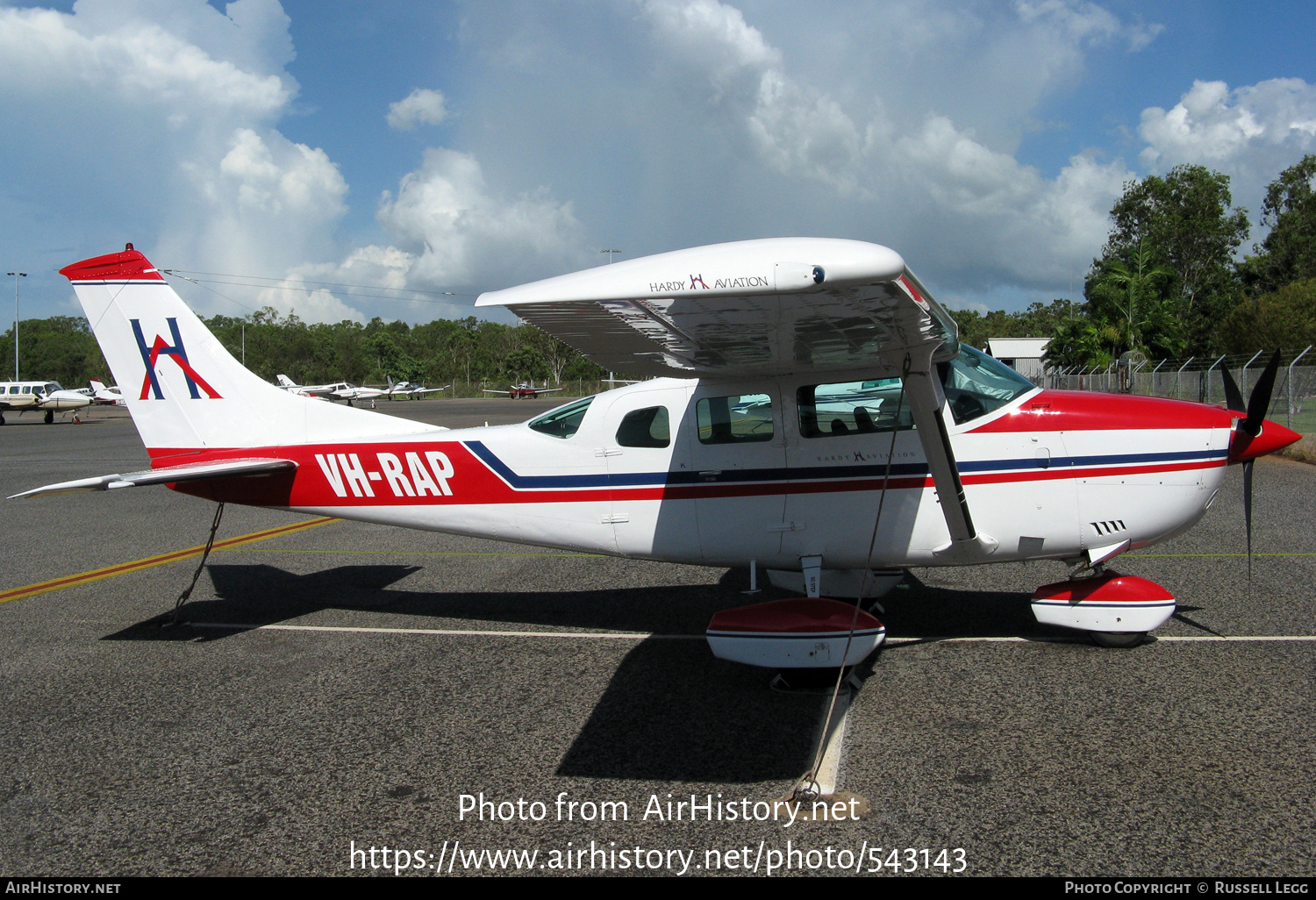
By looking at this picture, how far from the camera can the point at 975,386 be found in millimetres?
5465

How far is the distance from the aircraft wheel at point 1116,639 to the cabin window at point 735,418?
8.49 feet

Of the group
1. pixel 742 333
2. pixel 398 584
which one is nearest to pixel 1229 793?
pixel 742 333

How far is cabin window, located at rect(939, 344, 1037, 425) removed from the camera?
541 centimetres

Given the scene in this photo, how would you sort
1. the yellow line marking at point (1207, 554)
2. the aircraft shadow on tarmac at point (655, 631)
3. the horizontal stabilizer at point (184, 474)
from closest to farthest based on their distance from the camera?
1. the aircraft shadow on tarmac at point (655, 631)
2. the horizontal stabilizer at point (184, 474)
3. the yellow line marking at point (1207, 554)

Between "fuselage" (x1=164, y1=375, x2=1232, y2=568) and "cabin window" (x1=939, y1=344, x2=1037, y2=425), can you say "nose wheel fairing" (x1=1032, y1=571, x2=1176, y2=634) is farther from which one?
"cabin window" (x1=939, y1=344, x2=1037, y2=425)

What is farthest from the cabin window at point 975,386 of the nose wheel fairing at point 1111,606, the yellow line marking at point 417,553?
the yellow line marking at point 417,553

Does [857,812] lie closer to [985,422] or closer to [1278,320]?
[985,422]

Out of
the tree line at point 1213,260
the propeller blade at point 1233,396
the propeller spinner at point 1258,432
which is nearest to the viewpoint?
the propeller spinner at point 1258,432

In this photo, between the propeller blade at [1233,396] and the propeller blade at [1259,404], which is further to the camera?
the propeller blade at [1233,396]

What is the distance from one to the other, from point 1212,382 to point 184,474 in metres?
24.3

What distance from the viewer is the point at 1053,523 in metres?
5.32

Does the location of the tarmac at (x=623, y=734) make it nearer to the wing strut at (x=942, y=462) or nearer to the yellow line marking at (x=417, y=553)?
the wing strut at (x=942, y=462)

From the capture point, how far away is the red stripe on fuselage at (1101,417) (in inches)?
207

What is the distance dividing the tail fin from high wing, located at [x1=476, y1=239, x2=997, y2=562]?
2.85 m
